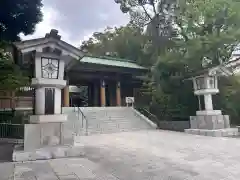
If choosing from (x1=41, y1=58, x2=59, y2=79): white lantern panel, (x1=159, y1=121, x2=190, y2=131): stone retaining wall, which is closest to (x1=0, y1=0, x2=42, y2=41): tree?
(x1=41, y1=58, x2=59, y2=79): white lantern panel

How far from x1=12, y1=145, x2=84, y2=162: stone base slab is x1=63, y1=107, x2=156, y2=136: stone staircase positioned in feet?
19.2

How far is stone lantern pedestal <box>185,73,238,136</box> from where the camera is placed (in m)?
10.7

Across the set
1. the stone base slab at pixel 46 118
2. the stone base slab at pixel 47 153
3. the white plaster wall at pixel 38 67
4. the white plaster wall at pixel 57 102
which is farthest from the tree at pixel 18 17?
the stone base slab at pixel 47 153

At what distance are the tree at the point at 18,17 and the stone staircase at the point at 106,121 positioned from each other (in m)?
6.38

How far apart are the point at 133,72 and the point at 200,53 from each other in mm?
9487

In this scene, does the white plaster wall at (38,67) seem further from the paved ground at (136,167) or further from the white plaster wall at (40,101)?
the paved ground at (136,167)

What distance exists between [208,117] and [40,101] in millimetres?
8373

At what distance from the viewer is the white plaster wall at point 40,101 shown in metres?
6.41

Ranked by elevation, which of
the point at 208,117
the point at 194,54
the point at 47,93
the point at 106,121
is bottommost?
the point at 106,121

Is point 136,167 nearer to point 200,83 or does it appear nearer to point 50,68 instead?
point 50,68

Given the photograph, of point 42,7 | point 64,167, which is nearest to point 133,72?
point 42,7

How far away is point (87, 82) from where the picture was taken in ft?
69.8

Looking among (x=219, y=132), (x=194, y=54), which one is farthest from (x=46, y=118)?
(x=194, y=54)

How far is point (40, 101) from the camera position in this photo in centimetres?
644
